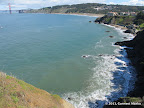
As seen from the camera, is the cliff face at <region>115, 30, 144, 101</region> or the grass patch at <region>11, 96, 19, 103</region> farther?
the cliff face at <region>115, 30, 144, 101</region>

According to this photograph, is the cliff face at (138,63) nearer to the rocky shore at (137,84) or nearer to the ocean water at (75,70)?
the rocky shore at (137,84)

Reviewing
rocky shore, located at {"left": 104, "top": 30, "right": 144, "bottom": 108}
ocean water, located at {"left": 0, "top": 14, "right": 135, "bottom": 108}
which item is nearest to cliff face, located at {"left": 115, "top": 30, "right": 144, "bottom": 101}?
rocky shore, located at {"left": 104, "top": 30, "right": 144, "bottom": 108}

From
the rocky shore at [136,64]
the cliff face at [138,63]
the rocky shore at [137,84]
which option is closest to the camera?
the rocky shore at [137,84]

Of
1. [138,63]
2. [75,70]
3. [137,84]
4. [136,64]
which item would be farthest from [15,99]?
[136,64]

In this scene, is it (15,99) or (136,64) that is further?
(136,64)

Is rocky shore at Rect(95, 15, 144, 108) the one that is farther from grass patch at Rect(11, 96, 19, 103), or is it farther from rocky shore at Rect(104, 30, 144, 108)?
grass patch at Rect(11, 96, 19, 103)

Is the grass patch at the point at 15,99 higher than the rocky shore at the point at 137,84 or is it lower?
higher

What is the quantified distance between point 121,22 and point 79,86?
321ft

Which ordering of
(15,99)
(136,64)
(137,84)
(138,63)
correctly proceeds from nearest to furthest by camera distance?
(15,99), (137,84), (138,63), (136,64)

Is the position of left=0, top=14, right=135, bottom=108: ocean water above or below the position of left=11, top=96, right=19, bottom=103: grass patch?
below

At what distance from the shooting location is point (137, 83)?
23219mm

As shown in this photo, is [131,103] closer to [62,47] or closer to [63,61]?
[63,61]

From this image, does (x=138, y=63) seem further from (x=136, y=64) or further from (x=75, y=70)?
(x=75, y=70)

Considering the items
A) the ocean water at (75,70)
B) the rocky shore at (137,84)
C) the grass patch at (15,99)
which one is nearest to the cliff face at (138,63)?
the rocky shore at (137,84)
